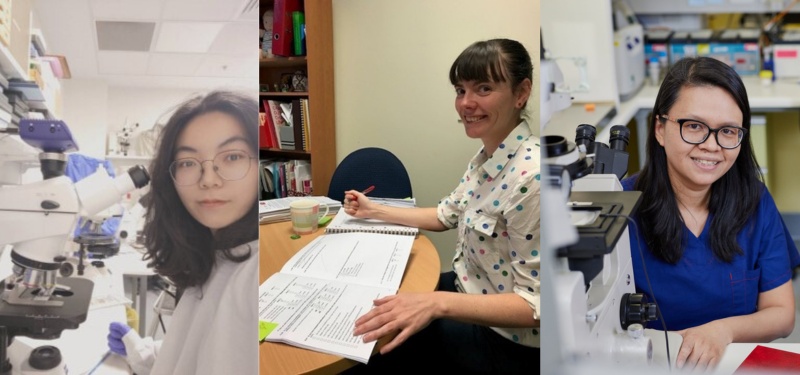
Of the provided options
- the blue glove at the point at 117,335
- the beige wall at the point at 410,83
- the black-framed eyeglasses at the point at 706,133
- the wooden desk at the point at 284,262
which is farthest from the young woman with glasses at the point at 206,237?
the beige wall at the point at 410,83

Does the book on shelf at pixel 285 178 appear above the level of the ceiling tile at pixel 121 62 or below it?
below

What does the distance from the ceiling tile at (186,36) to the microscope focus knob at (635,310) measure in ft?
1.69

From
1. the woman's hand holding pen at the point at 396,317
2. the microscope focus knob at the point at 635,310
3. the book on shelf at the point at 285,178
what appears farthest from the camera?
the book on shelf at the point at 285,178

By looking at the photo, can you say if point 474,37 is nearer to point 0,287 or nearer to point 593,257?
point 593,257

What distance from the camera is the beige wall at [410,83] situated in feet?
5.29

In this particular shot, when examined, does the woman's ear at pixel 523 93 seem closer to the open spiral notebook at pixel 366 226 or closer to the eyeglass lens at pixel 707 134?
the open spiral notebook at pixel 366 226

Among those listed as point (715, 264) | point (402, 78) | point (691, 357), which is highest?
point (402, 78)

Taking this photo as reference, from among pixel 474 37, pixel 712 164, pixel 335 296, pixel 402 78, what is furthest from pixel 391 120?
pixel 712 164

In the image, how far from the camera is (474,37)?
155 centimetres

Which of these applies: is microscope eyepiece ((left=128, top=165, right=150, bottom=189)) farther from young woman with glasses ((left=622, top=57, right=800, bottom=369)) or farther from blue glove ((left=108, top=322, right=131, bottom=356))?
young woman with glasses ((left=622, top=57, right=800, bottom=369))

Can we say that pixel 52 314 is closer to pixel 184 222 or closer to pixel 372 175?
pixel 184 222

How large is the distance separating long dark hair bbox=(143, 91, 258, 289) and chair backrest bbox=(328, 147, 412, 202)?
4.05ft

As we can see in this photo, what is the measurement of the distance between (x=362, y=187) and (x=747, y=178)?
1.34 meters

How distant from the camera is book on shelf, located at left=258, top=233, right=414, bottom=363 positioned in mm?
813
